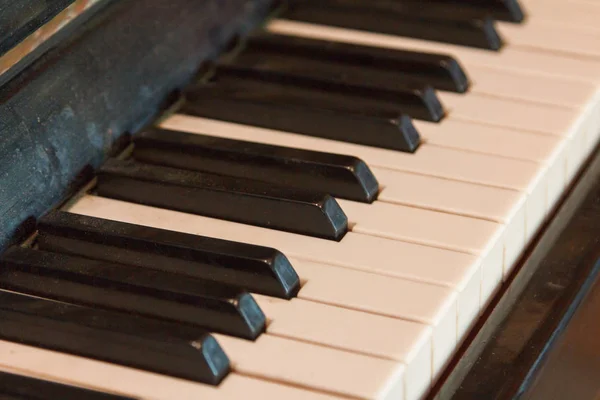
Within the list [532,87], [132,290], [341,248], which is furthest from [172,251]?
[532,87]

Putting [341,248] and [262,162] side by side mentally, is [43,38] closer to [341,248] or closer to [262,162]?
[262,162]

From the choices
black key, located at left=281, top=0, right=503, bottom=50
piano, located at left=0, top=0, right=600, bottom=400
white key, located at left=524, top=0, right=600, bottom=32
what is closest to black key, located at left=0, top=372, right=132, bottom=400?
piano, located at left=0, top=0, right=600, bottom=400

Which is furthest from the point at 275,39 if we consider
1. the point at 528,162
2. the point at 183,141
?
the point at 528,162

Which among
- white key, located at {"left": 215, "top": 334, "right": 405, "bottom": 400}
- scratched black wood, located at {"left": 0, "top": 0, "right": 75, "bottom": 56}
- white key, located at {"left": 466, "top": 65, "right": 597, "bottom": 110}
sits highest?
scratched black wood, located at {"left": 0, "top": 0, "right": 75, "bottom": 56}

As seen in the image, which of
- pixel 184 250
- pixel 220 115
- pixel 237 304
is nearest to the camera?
pixel 237 304

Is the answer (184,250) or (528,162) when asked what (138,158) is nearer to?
(184,250)

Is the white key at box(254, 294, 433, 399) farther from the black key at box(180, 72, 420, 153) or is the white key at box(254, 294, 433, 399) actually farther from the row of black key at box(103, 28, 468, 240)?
the black key at box(180, 72, 420, 153)

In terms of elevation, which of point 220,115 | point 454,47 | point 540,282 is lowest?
point 540,282
